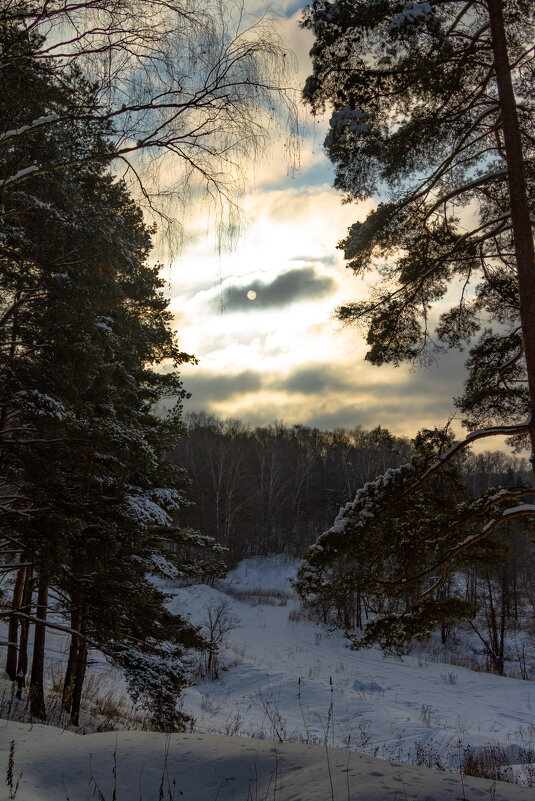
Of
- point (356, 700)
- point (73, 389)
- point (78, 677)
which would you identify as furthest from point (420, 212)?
point (356, 700)

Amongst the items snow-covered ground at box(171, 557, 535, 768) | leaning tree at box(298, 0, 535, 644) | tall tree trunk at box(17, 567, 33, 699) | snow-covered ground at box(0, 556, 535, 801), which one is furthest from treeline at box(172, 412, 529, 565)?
leaning tree at box(298, 0, 535, 644)

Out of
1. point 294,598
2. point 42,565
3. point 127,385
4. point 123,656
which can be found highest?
point 127,385

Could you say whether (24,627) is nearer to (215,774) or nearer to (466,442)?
(215,774)

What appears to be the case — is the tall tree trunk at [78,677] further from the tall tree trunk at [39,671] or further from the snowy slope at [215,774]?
the snowy slope at [215,774]

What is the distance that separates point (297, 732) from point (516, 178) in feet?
34.4

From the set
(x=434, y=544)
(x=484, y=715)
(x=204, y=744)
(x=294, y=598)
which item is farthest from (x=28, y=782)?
(x=294, y=598)

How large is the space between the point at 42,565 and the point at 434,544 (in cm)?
458

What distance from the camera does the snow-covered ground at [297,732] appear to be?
3.07 m

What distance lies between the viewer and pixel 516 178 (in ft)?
17.3

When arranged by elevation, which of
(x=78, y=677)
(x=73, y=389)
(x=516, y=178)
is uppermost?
(x=516, y=178)

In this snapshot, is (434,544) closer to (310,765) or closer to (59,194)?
(310,765)

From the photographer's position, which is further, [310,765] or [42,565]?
[42,565]

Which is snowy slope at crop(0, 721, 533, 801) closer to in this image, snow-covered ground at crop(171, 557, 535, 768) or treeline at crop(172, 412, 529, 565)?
snow-covered ground at crop(171, 557, 535, 768)

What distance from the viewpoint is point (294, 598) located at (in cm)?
3114
